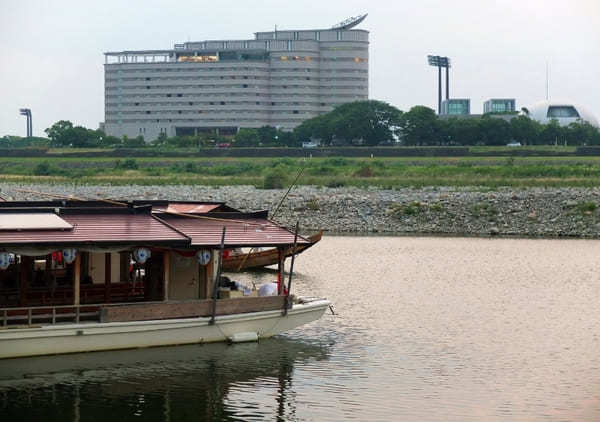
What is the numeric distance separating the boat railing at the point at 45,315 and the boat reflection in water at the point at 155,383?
94cm

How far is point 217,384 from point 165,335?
3204 mm

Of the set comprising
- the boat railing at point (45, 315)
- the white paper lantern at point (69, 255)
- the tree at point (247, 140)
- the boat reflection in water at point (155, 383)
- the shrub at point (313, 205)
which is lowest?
the boat reflection in water at point (155, 383)

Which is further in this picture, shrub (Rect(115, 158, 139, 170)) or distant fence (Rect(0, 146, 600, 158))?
distant fence (Rect(0, 146, 600, 158))

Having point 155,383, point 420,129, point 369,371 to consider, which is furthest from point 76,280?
point 420,129

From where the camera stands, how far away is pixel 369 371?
28500 millimetres

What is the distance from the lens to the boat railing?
27.8 m

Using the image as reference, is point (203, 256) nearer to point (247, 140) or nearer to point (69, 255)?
point (69, 255)

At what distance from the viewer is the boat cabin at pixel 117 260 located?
28.4m

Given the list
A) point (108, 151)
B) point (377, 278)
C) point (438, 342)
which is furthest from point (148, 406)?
point (108, 151)

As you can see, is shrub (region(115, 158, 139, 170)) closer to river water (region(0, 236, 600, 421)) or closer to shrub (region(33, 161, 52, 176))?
shrub (region(33, 161, 52, 176))

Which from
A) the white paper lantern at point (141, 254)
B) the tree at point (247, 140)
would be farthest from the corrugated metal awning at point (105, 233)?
the tree at point (247, 140)

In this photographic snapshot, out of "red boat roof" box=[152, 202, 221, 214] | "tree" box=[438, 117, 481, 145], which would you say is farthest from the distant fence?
"red boat roof" box=[152, 202, 221, 214]

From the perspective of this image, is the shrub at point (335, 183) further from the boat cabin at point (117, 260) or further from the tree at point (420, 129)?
the boat cabin at point (117, 260)

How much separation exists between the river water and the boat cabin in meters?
1.21
